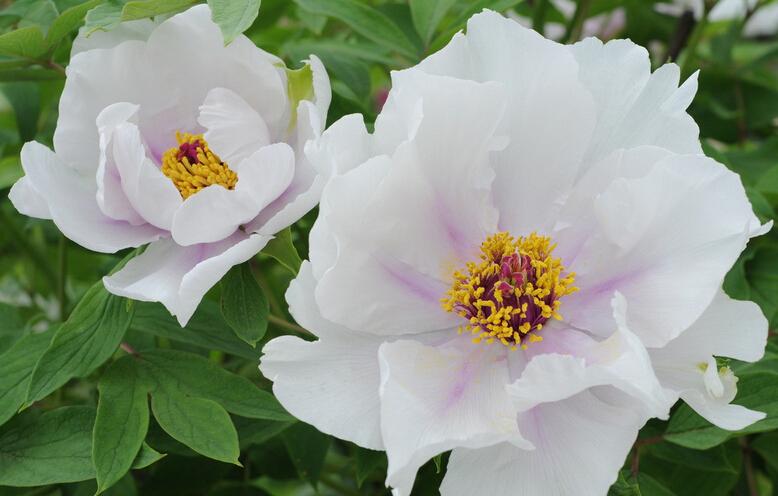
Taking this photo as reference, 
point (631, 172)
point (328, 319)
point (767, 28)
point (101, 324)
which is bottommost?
point (767, 28)

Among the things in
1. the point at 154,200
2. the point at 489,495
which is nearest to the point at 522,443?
the point at 489,495

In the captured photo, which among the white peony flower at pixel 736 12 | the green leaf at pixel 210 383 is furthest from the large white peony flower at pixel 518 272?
the white peony flower at pixel 736 12

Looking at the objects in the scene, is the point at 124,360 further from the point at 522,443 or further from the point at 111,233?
the point at 522,443

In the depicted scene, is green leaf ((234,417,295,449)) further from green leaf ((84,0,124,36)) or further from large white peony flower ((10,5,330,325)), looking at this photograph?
green leaf ((84,0,124,36))

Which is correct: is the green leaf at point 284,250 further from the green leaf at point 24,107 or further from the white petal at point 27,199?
the green leaf at point 24,107

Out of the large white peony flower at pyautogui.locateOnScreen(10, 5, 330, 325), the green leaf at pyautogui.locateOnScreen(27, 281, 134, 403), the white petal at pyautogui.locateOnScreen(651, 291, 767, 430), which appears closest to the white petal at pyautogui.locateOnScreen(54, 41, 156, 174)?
the large white peony flower at pyautogui.locateOnScreen(10, 5, 330, 325)
